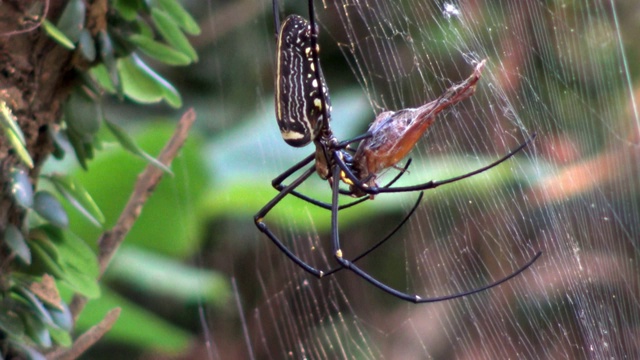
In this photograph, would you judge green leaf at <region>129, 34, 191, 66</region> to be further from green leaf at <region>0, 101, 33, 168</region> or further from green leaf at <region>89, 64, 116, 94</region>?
green leaf at <region>0, 101, 33, 168</region>

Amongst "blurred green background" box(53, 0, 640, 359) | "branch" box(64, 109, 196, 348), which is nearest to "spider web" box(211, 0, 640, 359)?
"blurred green background" box(53, 0, 640, 359)

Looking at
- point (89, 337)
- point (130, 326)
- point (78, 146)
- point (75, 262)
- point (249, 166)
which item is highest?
point (78, 146)

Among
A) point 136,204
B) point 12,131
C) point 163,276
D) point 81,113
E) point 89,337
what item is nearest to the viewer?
point 12,131

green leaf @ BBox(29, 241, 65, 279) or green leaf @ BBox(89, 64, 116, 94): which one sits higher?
green leaf @ BBox(89, 64, 116, 94)

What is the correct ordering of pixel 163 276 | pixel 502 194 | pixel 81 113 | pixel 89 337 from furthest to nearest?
pixel 163 276 < pixel 502 194 < pixel 89 337 < pixel 81 113

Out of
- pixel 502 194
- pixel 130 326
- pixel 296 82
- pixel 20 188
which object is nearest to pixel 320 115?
pixel 296 82

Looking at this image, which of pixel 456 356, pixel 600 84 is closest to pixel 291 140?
pixel 600 84

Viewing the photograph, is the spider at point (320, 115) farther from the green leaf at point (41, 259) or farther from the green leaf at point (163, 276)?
the green leaf at point (163, 276)

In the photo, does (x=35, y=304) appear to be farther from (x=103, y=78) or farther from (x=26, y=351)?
(x=103, y=78)
